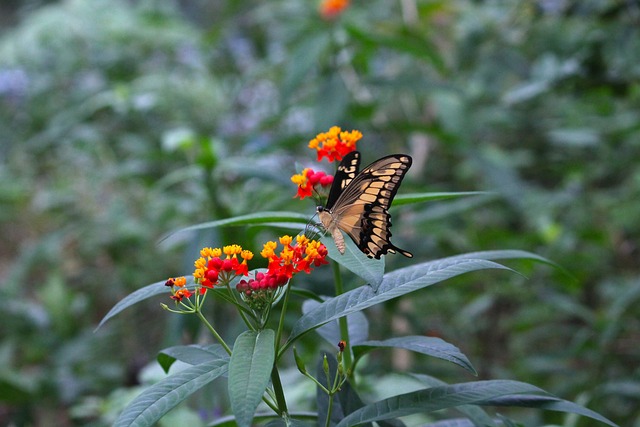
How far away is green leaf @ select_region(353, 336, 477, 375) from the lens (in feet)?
2.51

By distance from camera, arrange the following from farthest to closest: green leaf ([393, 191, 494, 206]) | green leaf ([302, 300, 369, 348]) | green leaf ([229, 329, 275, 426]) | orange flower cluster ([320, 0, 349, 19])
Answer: orange flower cluster ([320, 0, 349, 19]), green leaf ([302, 300, 369, 348]), green leaf ([393, 191, 494, 206]), green leaf ([229, 329, 275, 426])

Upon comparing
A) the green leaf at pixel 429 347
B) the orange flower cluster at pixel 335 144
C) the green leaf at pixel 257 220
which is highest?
the orange flower cluster at pixel 335 144

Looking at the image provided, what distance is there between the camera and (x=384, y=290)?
0.79 m

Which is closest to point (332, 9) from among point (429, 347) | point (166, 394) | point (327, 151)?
point (327, 151)

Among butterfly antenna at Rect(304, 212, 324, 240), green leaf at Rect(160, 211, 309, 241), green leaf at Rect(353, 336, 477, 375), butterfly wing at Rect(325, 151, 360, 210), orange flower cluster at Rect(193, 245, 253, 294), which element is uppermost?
butterfly wing at Rect(325, 151, 360, 210)

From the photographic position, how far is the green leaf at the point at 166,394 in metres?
0.70

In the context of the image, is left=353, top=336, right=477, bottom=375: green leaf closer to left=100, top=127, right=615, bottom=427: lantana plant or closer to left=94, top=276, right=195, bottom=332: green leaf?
left=100, top=127, right=615, bottom=427: lantana plant

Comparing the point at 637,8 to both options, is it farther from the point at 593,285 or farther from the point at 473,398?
the point at 473,398

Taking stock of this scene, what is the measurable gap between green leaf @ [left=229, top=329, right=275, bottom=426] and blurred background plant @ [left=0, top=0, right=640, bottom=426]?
0.70 meters

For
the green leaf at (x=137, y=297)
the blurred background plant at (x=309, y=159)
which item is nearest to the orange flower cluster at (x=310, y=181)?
the green leaf at (x=137, y=297)

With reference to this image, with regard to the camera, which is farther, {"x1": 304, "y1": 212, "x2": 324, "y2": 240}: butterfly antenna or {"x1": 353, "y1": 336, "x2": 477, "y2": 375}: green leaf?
{"x1": 304, "y1": 212, "x2": 324, "y2": 240}: butterfly antenna

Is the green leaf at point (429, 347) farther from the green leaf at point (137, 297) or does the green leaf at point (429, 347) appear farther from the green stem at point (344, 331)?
the green leaf at point (137, 297)

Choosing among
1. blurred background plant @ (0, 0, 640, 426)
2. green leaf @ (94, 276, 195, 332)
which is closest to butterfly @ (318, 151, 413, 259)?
green leaf @ (94, 276, 195, 332)

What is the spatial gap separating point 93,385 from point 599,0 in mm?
2291
